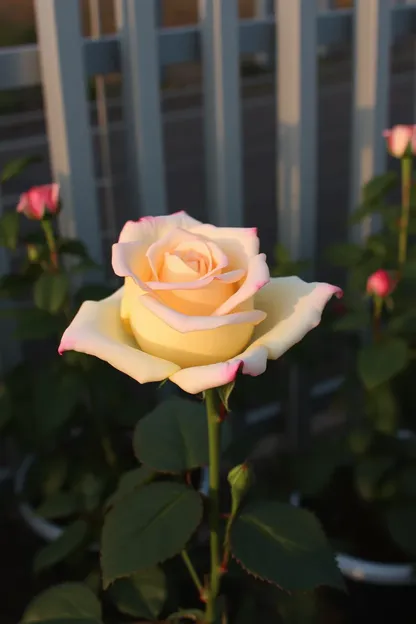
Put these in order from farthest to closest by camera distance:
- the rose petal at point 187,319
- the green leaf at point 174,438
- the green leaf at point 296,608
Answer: the green leaf at point 296,608, the green leaf at point 174,438, the rose petal at point 187,319

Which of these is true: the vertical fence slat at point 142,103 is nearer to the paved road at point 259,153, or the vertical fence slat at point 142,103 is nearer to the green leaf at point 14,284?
the green leaf at point 14,284

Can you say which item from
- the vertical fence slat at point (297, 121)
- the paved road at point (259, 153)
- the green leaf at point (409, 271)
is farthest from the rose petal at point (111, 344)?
the paved road at point (259, 153)

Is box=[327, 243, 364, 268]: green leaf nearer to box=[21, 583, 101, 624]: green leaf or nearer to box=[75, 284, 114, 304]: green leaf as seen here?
box=[75, 284, 114, 304]: green leaf

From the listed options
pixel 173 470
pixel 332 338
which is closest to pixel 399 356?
pixel 332 338

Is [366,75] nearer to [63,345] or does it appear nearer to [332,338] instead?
[332,338]

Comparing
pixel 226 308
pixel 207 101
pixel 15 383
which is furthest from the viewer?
pixel 207 101

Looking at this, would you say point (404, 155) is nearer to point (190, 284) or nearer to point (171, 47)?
point (171, 47)

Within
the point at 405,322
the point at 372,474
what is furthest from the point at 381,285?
the point at 372,474

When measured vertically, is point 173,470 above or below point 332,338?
above
